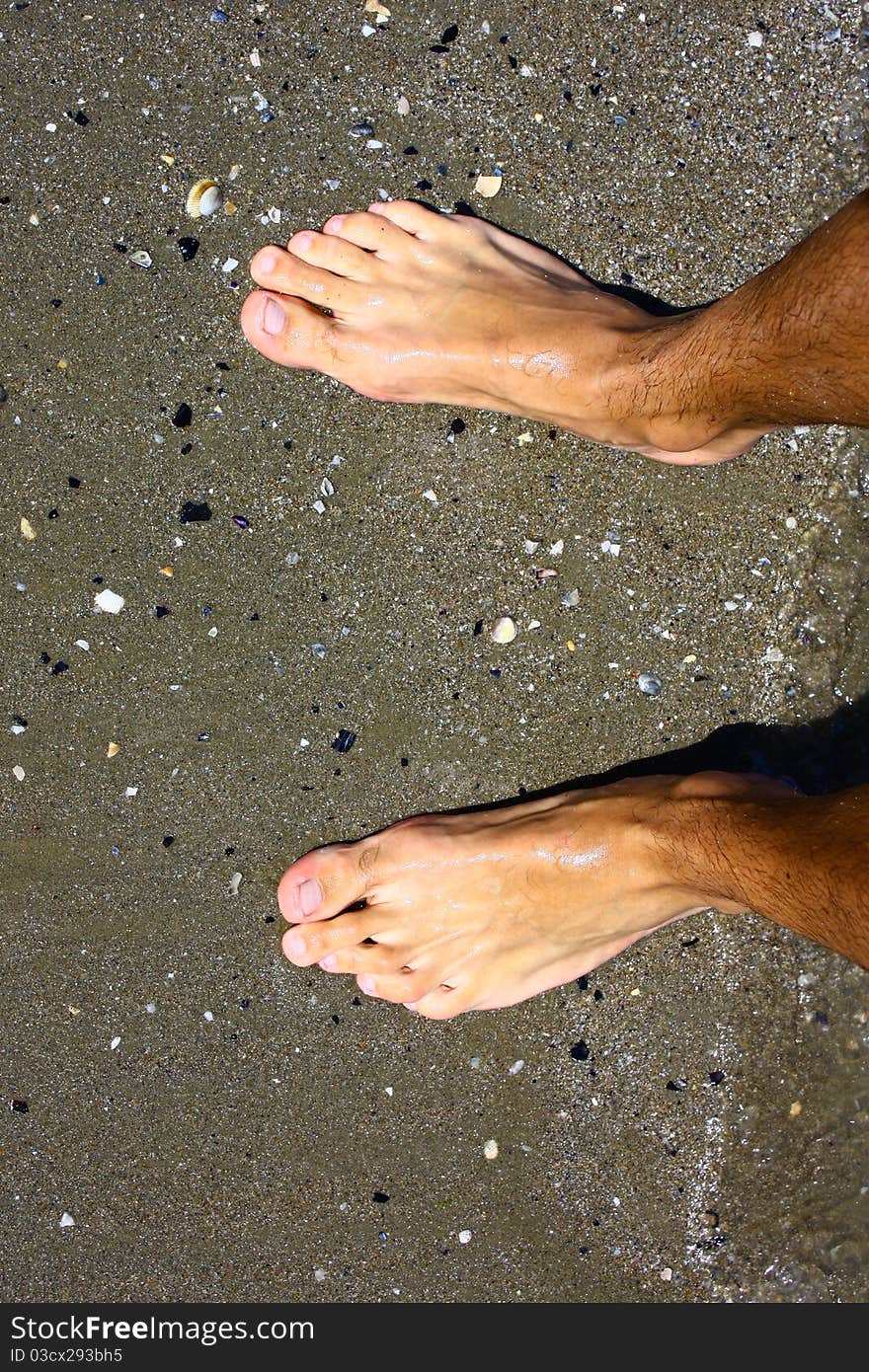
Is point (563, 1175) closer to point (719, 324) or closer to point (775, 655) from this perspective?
point (775, 655)

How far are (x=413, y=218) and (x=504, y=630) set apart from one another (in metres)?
0.97

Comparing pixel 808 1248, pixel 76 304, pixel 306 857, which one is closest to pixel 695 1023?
pixel 808 1248

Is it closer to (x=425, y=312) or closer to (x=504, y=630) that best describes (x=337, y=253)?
(x=425, y=312)

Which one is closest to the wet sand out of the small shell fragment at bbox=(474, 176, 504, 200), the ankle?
the small shell fragment at bbox=(474, 176, 504, 200)

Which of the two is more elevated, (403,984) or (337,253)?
(337,253)

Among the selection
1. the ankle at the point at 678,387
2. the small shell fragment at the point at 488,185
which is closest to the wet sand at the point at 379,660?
the small shell fragment at the point at 488,185

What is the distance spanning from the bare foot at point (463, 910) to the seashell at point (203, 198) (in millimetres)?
1521

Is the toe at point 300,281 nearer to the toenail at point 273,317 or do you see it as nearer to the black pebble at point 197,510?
the toenail at point 273,317

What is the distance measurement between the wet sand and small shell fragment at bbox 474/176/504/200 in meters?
0.02

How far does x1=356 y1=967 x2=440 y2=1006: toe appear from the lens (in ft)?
7.17

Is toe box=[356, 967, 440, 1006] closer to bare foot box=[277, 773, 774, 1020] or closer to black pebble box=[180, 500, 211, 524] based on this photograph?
bare foot box=[277, 773, 774, 1020]

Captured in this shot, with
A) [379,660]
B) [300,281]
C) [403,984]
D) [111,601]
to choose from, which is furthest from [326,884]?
[300,281]

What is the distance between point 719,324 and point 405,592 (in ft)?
2.93

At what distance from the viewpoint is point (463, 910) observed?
2.19 metres
